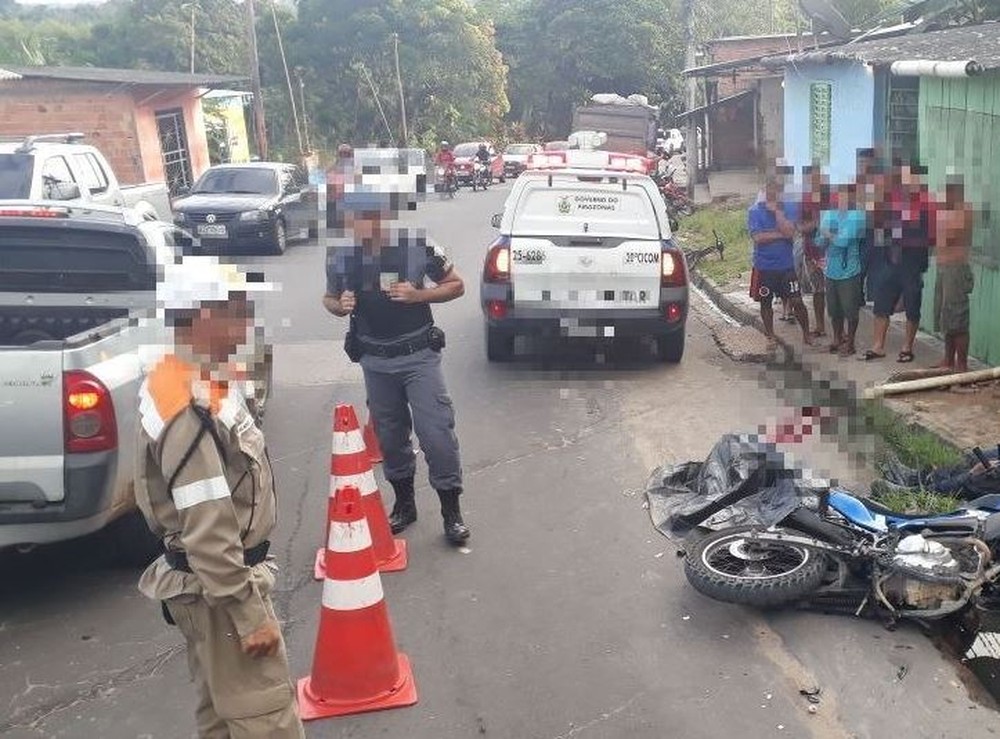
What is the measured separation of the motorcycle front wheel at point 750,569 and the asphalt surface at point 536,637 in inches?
5.9

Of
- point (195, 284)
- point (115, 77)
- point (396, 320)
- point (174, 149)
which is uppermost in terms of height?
point (115, 77)

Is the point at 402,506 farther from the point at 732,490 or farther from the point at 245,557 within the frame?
the point at 245,557

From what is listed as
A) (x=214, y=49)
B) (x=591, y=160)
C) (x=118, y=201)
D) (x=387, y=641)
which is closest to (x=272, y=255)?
(x=118, y=201)

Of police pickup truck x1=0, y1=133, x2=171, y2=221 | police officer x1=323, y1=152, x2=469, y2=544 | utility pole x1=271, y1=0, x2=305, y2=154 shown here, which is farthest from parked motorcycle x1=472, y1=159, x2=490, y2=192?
police officer x1=323, y1=152, x2=469, y2=544

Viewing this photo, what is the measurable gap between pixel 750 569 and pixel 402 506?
1.90 m

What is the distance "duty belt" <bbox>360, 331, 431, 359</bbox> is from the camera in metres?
5.07

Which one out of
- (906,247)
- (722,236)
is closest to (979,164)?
(906,247)

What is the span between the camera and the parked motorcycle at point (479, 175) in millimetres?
33594

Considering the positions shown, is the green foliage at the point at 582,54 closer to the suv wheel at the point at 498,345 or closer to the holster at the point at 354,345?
the suv wheel at the point at 498,345

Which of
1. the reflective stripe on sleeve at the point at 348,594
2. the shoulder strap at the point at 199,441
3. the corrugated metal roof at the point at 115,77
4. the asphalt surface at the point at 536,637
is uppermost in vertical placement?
the corrugated metal roof at the point at 115,77

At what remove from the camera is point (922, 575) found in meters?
3.99

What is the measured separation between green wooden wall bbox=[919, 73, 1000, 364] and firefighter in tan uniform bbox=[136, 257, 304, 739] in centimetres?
611

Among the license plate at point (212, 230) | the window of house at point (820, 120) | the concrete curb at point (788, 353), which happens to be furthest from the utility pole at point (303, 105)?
the concrete curb at point (788, 353)

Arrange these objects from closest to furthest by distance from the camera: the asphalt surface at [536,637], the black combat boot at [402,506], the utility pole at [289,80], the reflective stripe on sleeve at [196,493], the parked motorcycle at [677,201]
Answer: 1. the reflective stripe on sleeve at [196,493]
2. the asphalt surface at [536,637]
3. the black combat boot at [402,506]
4. the parked motorcycle at [677,201]
5. the utility pole at [289,80]
